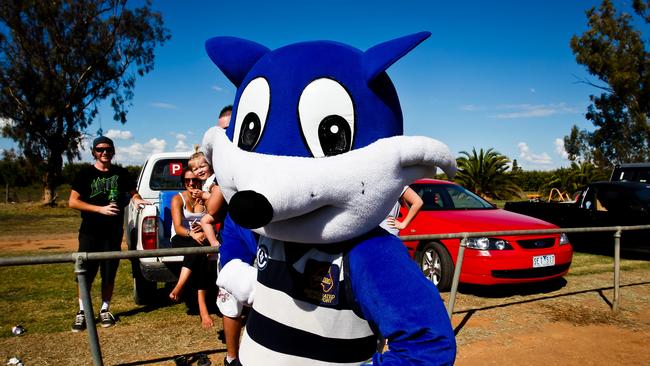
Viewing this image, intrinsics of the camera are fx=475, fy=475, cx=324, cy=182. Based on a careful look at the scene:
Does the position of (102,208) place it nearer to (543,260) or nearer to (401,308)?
(401,308)

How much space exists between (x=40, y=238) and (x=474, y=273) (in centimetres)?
1099

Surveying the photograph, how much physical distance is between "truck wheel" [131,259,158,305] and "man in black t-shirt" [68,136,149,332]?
65 centimetres

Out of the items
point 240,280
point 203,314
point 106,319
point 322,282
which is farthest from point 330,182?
point 106,319

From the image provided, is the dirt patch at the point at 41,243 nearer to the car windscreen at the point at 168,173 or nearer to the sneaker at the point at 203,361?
the car windscreen at the point at 168,173

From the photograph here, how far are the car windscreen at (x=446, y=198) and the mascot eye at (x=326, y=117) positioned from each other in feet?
18.9

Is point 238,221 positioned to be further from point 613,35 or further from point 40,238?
point 613,35

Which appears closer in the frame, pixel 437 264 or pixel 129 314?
pixel 129 314

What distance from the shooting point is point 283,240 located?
4.81ft

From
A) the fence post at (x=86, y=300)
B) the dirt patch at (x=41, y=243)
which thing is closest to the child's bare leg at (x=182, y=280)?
the fence post at (x=86, y=300)

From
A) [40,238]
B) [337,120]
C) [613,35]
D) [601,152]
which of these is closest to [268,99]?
[337,120]

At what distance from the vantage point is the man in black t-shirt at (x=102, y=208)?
4.70 metres

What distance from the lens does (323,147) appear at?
1385mm

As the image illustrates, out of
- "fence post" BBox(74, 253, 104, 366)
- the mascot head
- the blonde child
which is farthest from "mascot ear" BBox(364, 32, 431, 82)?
the blonde child

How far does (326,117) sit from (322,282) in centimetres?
49
